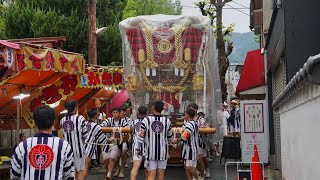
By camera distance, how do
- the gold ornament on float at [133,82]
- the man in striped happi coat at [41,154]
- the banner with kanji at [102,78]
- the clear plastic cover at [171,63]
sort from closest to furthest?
the man in striped happi coat at [41,154], the clear plastic cover at [171,63], the gold ornament on float at [133,82], the banner with kanji at [102,78]

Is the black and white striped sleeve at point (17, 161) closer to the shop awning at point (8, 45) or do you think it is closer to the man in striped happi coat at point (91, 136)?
the shop awning at point (8, 45)

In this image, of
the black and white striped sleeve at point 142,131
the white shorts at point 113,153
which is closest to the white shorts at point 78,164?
the black and white striped sleeve at point 142,131

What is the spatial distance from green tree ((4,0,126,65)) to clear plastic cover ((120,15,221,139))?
37.9 ft

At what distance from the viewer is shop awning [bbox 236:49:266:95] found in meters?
A: 20.0

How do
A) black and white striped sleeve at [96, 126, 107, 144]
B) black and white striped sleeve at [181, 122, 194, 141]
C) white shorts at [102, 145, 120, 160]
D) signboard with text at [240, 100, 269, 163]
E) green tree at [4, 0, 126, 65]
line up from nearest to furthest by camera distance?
1. black and white striped sleeve at [181, 122, 194, 141]
2. black and white striped sleeve at [96, 126, 107, 144]
3. white shorts at [102, 145, 120, 160]
4. signboard with text at [240, 100, 269, 163]
5. green tree at [4, 0, 126, 65]

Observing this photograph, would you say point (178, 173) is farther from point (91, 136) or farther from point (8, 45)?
point (8, 45)

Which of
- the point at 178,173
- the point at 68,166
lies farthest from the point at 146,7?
the point at 68,166

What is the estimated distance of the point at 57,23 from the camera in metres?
25.2

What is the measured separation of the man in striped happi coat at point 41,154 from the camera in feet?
18.1

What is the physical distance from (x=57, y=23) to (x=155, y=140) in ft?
54.0

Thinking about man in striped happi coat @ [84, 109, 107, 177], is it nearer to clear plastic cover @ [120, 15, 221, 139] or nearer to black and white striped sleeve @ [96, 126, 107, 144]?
black and white striped sleeve @ [96, 126, 107, 144]

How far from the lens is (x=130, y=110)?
1527 centimetres

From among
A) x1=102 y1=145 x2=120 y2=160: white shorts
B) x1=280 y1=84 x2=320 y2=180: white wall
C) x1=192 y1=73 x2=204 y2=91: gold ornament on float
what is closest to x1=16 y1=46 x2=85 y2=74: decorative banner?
x1=102 y1=145 x2=120 y2=160: white shorts

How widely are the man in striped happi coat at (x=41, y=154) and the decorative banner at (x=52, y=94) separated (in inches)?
362
